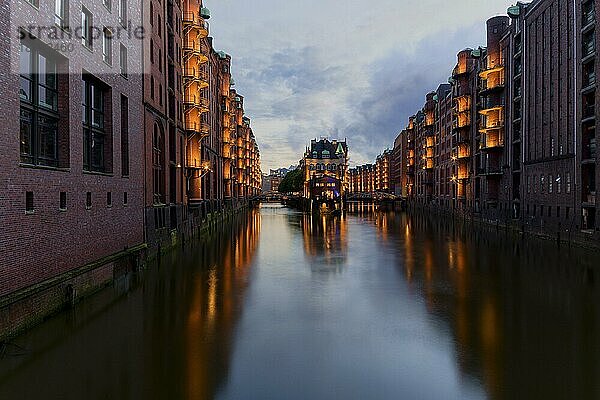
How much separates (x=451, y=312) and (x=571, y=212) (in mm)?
29642

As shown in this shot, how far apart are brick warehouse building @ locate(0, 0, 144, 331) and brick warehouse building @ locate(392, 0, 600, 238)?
117 feet

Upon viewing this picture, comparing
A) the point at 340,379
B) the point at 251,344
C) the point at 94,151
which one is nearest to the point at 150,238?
the point at 94,151

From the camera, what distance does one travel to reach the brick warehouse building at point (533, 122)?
140 feet

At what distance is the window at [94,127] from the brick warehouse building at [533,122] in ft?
119

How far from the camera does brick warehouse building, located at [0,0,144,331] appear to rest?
16531 millimetres

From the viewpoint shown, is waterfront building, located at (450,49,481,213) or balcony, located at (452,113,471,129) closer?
waterfront building, located at (450,49,481,213)

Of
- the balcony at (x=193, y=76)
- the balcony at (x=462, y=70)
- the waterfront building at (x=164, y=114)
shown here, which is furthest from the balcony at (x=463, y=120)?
the waterfront building at (x=164, y=114)

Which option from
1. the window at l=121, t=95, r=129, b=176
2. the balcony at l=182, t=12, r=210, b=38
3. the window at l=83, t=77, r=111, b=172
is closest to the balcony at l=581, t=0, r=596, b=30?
the balcony at l=182, t=12, r=210, b=38

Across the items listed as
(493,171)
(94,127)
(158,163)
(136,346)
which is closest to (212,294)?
(136,346)

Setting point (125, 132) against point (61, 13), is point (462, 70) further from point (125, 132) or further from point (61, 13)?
point (61, 13)

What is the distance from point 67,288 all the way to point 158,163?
70.0ft

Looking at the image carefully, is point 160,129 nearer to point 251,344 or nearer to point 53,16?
point 53,16

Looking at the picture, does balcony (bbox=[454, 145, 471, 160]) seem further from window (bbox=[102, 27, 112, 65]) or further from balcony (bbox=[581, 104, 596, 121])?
window (bbox=[102, 27, 112, 65])

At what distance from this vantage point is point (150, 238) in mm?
34219
